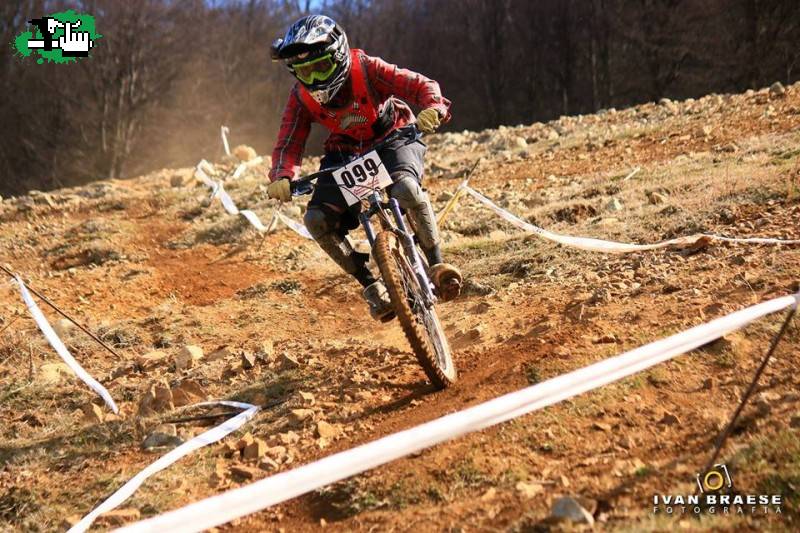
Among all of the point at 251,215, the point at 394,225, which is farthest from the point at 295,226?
the point at 394,225

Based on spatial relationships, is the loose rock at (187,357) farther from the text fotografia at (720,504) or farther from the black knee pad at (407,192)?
the text fotografia at (720,504)

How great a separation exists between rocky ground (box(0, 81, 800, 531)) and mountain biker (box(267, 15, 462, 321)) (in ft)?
2.38

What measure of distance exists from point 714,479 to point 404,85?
280 cm

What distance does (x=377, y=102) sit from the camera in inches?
183

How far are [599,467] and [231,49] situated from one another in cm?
3995

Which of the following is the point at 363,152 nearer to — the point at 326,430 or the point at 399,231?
the point at 399,231

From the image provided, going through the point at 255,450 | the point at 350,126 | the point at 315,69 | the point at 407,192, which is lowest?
the point at 255,450

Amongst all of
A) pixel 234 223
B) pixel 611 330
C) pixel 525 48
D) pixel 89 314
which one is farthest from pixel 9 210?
pixel 525 48

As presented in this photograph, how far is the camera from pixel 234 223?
1073cm

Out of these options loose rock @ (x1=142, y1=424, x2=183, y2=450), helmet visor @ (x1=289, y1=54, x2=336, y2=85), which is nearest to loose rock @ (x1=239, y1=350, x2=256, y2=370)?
loose rock @ (x1=142, y1=424, x2=183, y2=450)

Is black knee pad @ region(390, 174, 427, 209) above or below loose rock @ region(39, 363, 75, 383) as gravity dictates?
above

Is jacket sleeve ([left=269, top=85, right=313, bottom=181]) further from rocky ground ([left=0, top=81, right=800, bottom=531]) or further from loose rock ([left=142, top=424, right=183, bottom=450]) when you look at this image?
loose rock ([left=142, top=424, right=183, bottom=450])

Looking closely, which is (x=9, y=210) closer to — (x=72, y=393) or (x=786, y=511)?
(x=72, y=393)

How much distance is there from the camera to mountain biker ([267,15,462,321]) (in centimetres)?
425
